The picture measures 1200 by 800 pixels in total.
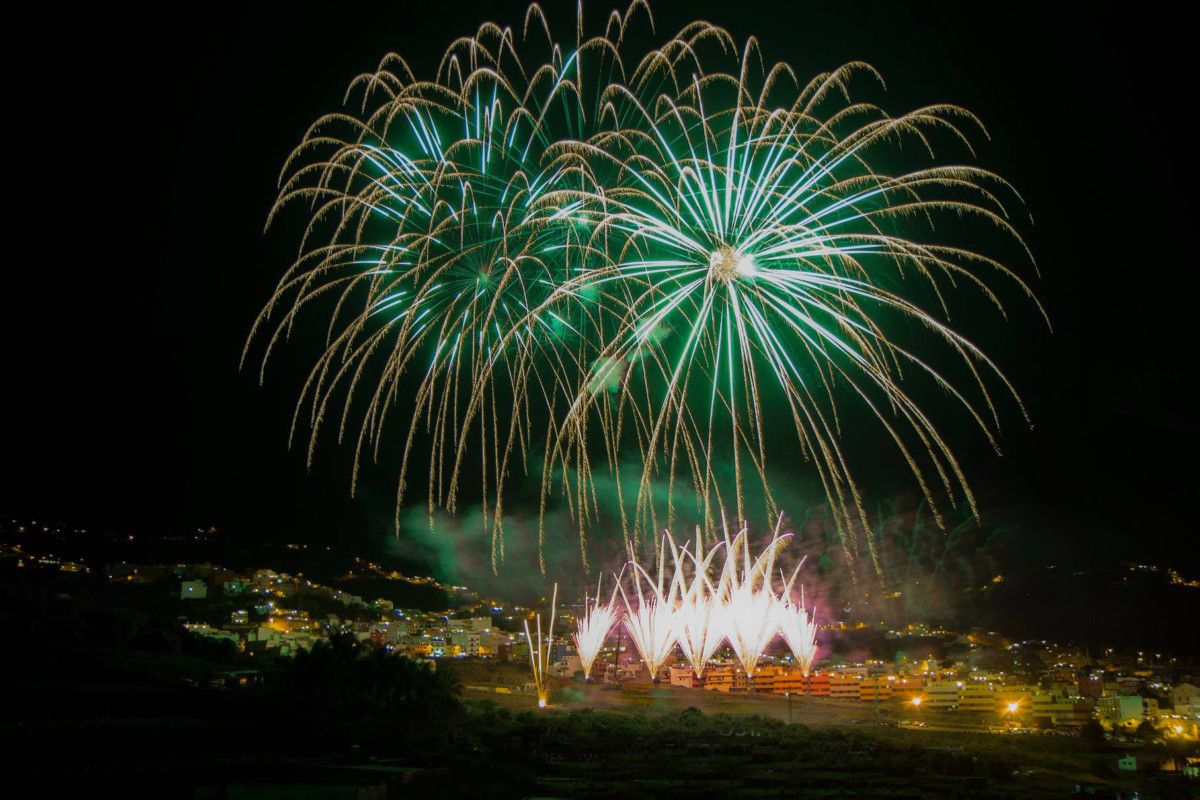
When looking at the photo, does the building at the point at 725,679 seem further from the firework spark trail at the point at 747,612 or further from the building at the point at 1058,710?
the building at the point at 1058,710

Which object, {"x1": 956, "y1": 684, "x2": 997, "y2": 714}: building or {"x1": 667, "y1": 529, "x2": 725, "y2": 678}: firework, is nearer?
{"x1": 956, "y1": 684, "x2": 997, "y2": 714}: building

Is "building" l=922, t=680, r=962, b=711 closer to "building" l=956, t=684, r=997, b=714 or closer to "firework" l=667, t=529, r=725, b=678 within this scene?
"building" l=956, t=684, r=997, b=714

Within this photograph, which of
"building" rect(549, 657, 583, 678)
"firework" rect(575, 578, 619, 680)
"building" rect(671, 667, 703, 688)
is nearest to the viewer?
"firework" rect(575, 578, 619, 680)

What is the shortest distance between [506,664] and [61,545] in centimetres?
5359

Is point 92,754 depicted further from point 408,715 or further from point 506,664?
point 506,664

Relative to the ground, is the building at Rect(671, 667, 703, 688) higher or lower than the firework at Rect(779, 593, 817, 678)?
lower

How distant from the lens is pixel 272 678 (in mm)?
25641

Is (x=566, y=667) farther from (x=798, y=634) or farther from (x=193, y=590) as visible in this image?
(x=193, y=590)

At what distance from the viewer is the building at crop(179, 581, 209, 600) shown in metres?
68.8

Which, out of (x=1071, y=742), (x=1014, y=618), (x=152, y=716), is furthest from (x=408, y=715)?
(x=1014, y=618)

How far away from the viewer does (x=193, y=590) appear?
70.8 meters

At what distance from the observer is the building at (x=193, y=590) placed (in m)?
68.8

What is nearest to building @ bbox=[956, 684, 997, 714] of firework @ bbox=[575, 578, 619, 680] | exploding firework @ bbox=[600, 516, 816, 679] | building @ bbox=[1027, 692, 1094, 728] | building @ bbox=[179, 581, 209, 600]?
building @ bbox=[1027, 692, 1094, 728]

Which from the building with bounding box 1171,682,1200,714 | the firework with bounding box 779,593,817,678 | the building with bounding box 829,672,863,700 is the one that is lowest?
the building with bounding box 829,672,863,700
